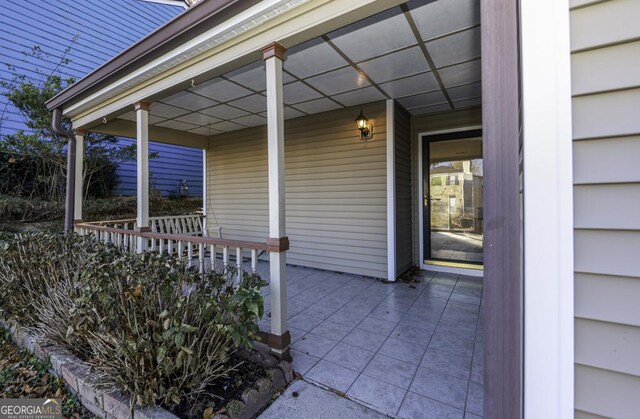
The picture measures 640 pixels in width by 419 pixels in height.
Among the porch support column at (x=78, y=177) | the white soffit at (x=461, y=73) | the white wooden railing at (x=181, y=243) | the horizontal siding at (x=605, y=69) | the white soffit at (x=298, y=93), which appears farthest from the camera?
the porch support column at (x=78, y=177)

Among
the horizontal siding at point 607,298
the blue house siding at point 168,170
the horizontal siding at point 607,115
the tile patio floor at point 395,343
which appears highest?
the blue house siding at point 168,170

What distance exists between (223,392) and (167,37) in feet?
9.92

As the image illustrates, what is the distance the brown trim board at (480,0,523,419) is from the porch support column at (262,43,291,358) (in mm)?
1446

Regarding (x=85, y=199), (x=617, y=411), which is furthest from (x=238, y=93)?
(x=85, y=199)

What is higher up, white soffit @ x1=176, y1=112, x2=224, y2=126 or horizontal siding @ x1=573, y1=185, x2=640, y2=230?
white soffit @ x1=176, y1=112, x2=224, y2=126

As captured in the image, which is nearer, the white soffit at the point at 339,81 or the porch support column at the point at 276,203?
the porch support column at the point at 276,203

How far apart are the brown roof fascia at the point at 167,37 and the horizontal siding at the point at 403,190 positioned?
Result: 105 inches

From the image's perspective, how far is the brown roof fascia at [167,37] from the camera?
7.39 ft

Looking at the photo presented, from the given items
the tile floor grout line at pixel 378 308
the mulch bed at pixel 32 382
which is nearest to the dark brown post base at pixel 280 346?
the tile floor grout line at pixel 378 308

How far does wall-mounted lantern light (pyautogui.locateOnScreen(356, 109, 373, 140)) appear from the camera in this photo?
163 inches

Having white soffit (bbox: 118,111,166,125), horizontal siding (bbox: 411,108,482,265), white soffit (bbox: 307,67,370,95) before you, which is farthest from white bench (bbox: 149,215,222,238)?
horizontal siding (bbox: 411,108,482,265)

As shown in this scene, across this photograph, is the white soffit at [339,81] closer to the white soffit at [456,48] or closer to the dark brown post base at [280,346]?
the white soffit at [456,48]

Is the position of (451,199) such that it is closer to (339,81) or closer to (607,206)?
(339,81)

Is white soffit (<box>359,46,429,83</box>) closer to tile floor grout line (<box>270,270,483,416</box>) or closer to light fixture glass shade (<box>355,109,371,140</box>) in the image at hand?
light fixture glass shade (<box>355,109,371,140</box>)
